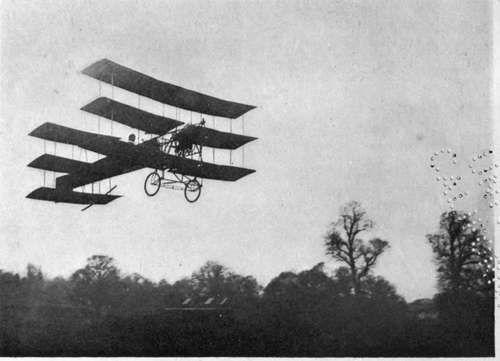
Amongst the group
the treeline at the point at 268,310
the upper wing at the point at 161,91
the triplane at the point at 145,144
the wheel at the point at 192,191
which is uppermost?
the upper wing at the point at 161,91

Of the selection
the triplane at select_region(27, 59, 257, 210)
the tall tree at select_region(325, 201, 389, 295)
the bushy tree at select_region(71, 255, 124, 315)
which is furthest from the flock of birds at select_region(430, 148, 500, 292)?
the bushy tree at select_region(71, 255, 124, 315)

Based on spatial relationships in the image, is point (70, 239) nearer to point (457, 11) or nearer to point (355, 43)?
point (355, 43)

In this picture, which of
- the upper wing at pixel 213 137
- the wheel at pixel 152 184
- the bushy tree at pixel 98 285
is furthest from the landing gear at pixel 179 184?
the bushy tree at pixel 98 285

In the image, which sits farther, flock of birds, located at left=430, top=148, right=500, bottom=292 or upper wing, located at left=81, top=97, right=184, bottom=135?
flock of birds, located at left=430, top=148, right=500, bottom=292

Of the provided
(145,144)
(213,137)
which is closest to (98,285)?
(145,144)

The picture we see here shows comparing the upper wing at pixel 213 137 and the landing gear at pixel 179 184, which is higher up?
the upper wing at pixel 213 137

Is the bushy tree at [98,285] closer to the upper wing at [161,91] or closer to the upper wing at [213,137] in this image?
the upper wing at [213,137]

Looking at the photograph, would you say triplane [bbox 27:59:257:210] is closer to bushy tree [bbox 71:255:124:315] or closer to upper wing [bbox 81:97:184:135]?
upper wing [bbox 81:97:184:135]
